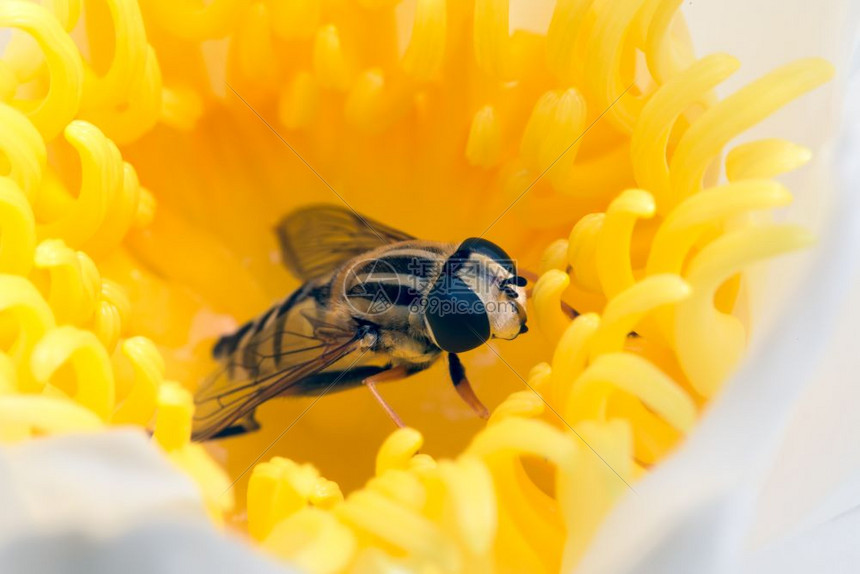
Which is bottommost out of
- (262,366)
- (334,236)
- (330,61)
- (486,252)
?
(262,366)

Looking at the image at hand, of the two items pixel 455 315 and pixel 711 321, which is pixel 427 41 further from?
pixel 711 321

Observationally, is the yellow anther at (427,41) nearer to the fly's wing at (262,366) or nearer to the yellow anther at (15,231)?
the fly's wing at (262,366)

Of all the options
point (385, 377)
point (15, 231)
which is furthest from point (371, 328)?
point (15, 231)

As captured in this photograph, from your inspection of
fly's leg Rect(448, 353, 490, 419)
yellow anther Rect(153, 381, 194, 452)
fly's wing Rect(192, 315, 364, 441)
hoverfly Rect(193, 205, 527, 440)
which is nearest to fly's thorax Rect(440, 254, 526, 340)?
hoverfly Rect(193, 205, 527, 440)

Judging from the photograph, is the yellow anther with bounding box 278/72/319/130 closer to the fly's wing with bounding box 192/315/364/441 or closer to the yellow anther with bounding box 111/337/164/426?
the fly's wing with bounding box 192/315/364/441

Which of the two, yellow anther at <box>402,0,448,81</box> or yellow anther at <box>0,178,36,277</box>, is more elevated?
yellow anther at <box>402,0,448,81</box>

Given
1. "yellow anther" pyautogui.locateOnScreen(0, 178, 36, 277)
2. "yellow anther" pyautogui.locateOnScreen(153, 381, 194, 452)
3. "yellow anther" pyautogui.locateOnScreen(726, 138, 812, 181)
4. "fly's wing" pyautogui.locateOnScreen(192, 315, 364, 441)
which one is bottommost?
"fly's wing" pyautogui.locateOnScreen(192, 315, 364, 441)
